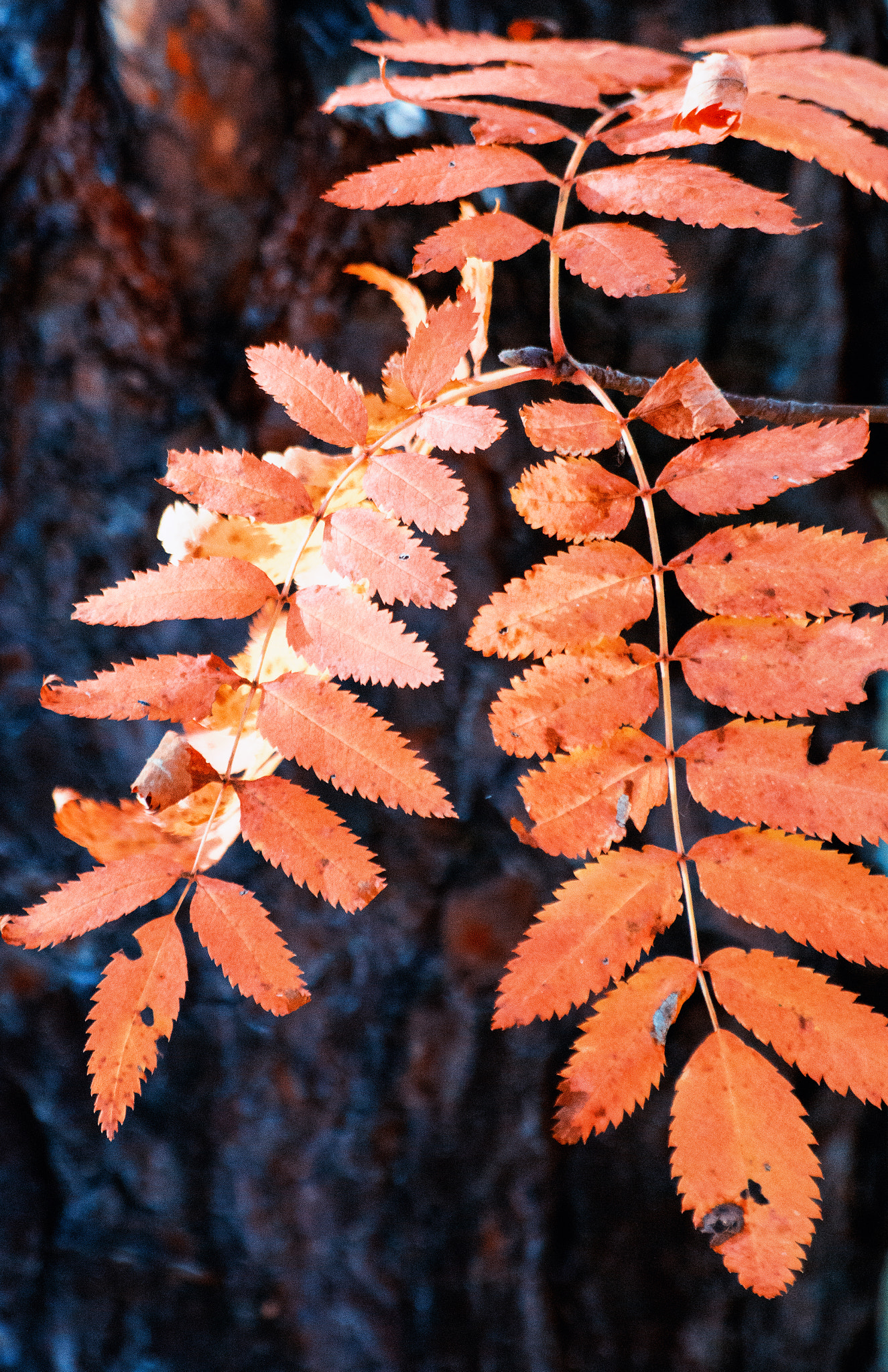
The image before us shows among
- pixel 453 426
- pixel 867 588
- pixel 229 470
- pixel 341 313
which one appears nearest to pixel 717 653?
pixel 867 588

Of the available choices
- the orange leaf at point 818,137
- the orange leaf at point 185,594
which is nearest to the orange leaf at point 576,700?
the orange leaf at point 185,594

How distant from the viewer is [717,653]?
2.20 feet

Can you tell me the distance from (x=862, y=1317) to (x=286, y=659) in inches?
50.9

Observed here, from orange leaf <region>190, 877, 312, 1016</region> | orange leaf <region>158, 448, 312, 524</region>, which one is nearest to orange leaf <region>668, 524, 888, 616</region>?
orange leaf <region>158, 448, 312, 524</region>

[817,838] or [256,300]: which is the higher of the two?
[256,300]

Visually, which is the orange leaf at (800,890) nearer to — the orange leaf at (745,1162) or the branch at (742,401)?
the orange leaf at (745,1162)

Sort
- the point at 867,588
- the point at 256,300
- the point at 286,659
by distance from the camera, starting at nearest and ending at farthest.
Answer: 1. the point at 867,588
2. the point at 286,659
3. the point at 256,300

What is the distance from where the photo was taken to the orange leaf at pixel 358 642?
2.03ft

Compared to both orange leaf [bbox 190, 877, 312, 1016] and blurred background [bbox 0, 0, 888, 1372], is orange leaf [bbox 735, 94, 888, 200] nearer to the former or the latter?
blurred background [bbox 0, 0, 888, 1372]

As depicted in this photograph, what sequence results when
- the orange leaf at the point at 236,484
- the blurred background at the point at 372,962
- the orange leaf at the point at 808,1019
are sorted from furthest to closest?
the blurred background at the point at 372,962 < the orange leaf at the point at 236,484 < the orange leaf at the point at 808,1019

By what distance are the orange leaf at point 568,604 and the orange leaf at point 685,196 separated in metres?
0.29

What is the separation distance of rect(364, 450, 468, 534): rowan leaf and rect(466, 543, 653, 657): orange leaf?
8 cm

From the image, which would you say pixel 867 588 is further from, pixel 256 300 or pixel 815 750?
pixel 256 300

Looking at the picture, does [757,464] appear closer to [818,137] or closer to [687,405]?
[687,405]
